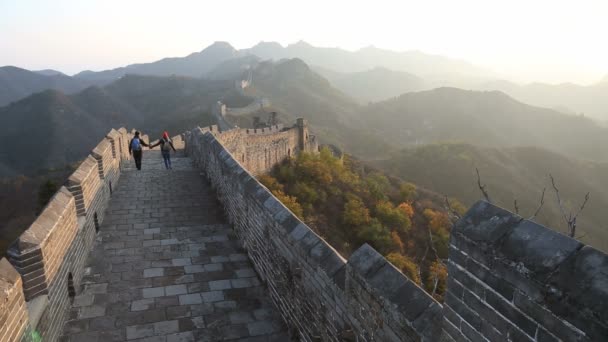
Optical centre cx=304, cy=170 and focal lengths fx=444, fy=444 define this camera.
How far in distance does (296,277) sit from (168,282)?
206 centimetres

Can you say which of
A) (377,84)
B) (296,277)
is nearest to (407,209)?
(296,277)

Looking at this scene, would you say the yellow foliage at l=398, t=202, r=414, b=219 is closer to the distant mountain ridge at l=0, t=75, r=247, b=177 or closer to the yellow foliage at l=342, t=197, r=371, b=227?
the yellow foliage at l=342, t=197, r=371, b=227

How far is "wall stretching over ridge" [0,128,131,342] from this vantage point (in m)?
3.45

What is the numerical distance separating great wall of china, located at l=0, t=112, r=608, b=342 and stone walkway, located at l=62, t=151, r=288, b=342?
3 cm

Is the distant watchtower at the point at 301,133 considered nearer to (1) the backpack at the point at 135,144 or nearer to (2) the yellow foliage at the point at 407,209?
(2) the yellow foliage at the point at 407,209

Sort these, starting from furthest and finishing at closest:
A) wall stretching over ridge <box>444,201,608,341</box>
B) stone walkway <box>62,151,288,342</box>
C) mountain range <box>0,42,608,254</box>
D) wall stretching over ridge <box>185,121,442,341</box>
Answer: mountain range <box>0,42,608,254</box>, stone walkway <box>62,151,288,342</box>, wall stretching over ridge <box>185,121,442,341</box>, wall stretching over ridge <box>444,201,608,341</box>

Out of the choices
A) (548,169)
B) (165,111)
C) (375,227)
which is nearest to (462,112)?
(548,169)

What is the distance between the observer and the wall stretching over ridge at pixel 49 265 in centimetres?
345

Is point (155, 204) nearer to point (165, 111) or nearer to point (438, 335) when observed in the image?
point (438, 335)

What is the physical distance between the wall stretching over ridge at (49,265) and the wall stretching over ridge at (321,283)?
2174 millimetres

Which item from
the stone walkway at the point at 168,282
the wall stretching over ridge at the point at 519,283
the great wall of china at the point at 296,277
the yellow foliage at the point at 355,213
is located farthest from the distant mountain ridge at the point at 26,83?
the wall stretching over ridge at the point at 519,283

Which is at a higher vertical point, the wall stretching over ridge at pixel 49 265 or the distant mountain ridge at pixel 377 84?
the wall stretching over ridge at pixel 49 265

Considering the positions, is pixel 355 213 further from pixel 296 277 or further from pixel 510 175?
pixel 510 175

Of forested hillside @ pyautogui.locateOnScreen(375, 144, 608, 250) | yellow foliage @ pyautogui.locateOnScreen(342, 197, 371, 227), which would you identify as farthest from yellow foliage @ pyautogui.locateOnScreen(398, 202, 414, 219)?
forested hillside @ pyautogui.locateOnScreen(375, 144, 608, 250)
